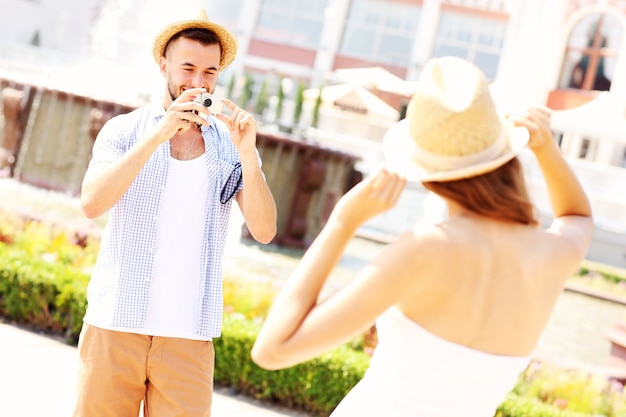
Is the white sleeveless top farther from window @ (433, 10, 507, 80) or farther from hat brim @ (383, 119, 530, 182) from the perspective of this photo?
window @ (433, 10, 507, 80)

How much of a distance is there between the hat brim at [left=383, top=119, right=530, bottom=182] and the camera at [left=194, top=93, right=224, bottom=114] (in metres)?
0.75

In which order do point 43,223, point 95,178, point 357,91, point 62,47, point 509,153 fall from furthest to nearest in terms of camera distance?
point 62,47, point 357,91, point 43,223, point 95,178, point 509,153

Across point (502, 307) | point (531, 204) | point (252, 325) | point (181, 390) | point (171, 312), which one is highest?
Answer: point (531, 204)

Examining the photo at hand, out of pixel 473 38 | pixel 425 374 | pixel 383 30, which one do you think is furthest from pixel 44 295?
pixel 383 30

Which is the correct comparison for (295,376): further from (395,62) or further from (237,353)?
(395,62)

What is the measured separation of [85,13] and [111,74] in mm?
19049

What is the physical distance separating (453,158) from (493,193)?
108 mm

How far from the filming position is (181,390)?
2.41 meters

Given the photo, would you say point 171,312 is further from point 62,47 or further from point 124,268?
point 62,47

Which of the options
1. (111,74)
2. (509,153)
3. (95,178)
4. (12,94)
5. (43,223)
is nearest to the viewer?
(509,153)

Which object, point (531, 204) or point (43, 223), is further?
point (43, 223)

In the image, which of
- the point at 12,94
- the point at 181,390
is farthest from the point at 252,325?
the point at 12,94

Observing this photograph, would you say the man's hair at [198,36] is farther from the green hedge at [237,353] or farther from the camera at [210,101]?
the green hedge at [237,353]

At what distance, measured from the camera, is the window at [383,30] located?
3472 centimetres
